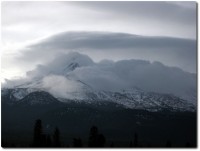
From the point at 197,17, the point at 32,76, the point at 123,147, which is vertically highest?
the point at 197,17

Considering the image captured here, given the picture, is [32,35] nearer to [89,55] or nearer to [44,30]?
[44,30]

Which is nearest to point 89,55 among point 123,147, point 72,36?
point 72,36

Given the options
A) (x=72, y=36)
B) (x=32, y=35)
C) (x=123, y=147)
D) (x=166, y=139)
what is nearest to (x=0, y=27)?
(x=32, y=35)

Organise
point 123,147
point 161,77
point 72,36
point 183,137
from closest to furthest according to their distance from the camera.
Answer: point 183,137, point 123,147, point 72,36, point 161,77

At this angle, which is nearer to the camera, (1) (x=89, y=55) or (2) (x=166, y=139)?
(2) (x=166, y=139)

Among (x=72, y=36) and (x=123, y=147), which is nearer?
(x=123, y=147)

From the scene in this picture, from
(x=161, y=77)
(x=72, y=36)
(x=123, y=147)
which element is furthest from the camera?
(x=161, y=77)

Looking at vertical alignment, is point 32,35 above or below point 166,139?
above

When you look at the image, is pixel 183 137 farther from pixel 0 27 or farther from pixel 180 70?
pixel 0 27

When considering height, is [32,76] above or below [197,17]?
below
